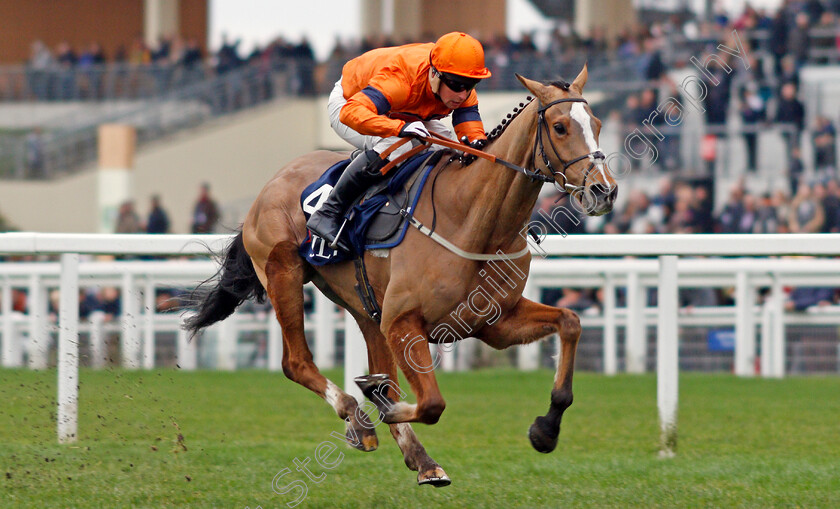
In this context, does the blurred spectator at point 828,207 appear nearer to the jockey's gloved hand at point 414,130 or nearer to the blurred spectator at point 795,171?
the blurred spectator at point 795,171

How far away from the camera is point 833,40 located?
13.3m

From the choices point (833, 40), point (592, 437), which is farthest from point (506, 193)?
point (833, 40)

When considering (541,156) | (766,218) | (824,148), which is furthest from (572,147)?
(824,148)

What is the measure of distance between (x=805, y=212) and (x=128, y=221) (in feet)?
23.7

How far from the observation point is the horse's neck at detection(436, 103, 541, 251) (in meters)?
4.08

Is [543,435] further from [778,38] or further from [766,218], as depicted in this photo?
[778,38]

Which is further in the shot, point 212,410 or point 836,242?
point 212,410

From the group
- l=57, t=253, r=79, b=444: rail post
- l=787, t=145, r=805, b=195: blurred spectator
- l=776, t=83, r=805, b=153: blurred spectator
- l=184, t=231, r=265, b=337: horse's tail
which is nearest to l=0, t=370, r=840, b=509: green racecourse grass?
l=57, t=253, r=79, b=444: rail post

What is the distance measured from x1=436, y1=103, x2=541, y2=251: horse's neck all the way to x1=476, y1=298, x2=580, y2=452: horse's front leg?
29 centimetres

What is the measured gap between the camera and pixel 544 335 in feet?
14.1

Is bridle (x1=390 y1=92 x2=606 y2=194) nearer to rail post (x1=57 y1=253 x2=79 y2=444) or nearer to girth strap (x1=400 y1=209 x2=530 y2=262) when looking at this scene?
girth strap (x1=400 y1=209 x2=530 y2=262)

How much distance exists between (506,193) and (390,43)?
14621mm

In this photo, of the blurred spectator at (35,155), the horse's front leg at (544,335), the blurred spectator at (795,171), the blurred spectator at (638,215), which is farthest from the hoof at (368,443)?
the blurred spectator at (35,155)

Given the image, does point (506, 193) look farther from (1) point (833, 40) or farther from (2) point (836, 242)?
(1) point (833, 40)
